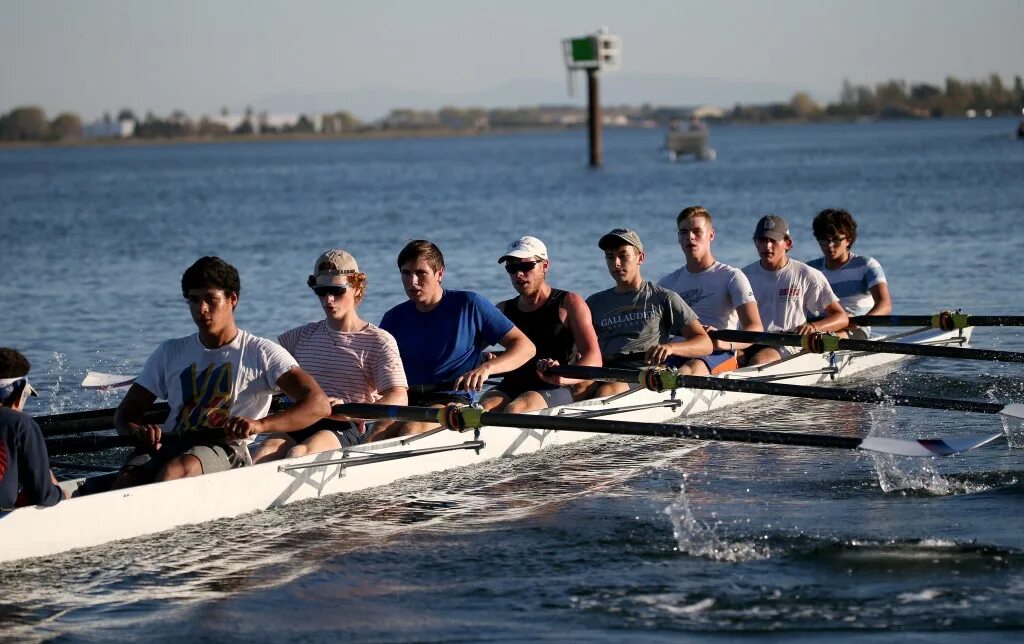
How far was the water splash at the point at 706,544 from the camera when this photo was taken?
8070 millimetres

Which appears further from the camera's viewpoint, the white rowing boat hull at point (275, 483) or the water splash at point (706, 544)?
the water splash at point (706, 544)

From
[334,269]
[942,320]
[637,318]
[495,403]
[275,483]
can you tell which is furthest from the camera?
[942,320]

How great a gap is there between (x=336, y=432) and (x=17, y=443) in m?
2.57

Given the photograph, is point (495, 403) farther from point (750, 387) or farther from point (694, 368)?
point (694, 368)

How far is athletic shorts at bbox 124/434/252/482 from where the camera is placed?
330 inches

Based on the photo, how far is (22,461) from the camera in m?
7.41

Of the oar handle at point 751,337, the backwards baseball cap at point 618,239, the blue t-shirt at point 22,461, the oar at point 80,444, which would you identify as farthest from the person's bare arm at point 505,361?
A: the blue t-shirt at point 22,461

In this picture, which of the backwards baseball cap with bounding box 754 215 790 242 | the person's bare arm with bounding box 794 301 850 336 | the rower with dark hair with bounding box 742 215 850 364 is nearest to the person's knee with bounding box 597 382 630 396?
the rower with dark hair with bounding box 742 215 850 364

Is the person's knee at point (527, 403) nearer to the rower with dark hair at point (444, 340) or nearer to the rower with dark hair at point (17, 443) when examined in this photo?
the rower with dark hair at point (444, 340)

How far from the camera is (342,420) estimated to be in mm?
9562

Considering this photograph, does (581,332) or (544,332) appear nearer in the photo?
(581,332)

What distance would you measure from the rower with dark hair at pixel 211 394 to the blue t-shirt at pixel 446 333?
70.7 inches

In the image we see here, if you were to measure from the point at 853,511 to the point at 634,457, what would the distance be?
7.72ft

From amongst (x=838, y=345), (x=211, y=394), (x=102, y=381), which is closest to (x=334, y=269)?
(x=211, y=394)
